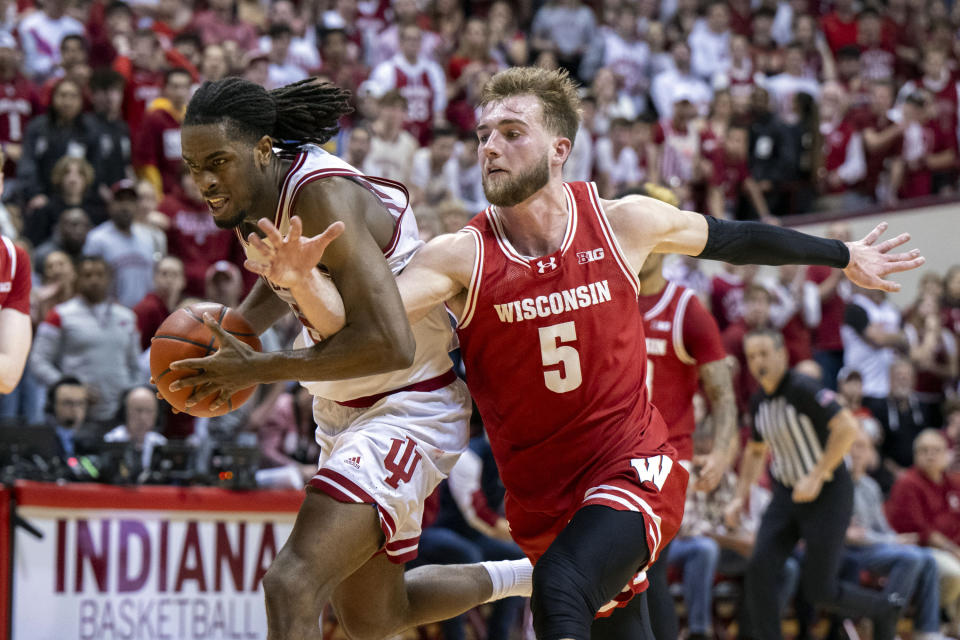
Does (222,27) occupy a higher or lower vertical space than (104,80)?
higher

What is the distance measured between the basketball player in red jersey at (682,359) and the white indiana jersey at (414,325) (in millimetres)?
1992

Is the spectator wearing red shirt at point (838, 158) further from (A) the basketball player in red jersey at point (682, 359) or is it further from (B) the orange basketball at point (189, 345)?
(B) the orange basketball at point (189, 345)

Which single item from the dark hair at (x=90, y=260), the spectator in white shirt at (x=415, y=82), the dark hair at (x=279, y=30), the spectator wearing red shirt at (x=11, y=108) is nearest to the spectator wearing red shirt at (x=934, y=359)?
the spectator in white shirt at (x=415, y=82)

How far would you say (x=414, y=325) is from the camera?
4.55m

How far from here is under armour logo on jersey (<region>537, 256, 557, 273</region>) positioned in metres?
4.43

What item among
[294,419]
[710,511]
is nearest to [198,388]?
[294,419]

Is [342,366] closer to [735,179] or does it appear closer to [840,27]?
[735,179]

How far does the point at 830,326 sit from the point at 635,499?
911cm

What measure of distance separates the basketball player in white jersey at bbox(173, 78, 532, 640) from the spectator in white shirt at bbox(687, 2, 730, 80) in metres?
12.1

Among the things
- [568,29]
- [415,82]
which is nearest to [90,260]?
[415,82]

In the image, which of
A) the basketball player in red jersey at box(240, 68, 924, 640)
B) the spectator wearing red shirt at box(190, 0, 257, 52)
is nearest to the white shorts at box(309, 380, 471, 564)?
the basketball player in red jersey at box(240, 68, 924, 640)

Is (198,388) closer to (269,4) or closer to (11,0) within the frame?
(11,0)

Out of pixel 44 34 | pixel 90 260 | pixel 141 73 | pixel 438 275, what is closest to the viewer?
pixel 438 275

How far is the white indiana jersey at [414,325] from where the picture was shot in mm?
4414
